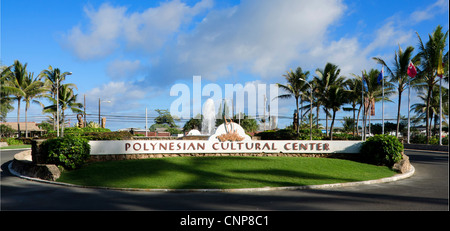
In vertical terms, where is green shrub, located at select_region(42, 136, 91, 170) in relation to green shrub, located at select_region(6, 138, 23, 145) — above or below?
above

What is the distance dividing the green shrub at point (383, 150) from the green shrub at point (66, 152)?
54.3 ft

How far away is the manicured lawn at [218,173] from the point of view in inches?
501

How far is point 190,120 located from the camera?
69500 mm

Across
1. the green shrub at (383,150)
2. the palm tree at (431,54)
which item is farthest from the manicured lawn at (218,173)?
the palm tree at (431,54)

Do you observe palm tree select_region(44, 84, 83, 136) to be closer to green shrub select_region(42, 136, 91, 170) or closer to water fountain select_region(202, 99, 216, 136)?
water fountain select_region(202, 99, 216, 136)

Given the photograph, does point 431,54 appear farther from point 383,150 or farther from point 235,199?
point 235,199

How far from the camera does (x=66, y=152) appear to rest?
1512 centimetres

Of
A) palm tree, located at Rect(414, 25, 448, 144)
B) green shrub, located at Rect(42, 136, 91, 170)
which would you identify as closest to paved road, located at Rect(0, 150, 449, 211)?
green shrub, located at Rect(42, 136, 91, 170)

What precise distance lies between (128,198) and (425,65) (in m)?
36.2

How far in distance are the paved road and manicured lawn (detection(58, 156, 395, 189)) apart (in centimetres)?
119

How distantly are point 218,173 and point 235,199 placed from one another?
4.23m

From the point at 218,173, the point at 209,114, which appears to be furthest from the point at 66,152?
the point at 209,114

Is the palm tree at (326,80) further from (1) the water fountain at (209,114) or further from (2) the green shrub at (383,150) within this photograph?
(2) the green shrub at (383,150)

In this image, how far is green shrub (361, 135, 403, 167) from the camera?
1778cm
